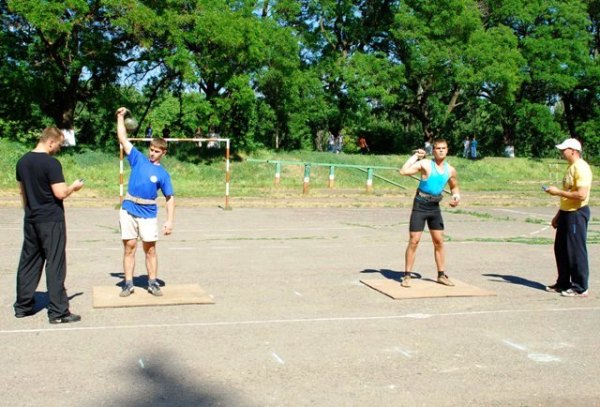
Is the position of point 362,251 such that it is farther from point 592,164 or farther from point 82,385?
point 592,164

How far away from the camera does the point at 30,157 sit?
25.8 ft

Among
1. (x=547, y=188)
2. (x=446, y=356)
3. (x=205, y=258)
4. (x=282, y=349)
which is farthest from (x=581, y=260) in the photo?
(x=205, y=258)

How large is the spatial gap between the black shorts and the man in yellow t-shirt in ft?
4.71

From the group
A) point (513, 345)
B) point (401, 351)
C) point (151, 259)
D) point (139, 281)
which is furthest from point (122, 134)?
point (513, 345)

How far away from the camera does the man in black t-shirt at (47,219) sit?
25.6ft

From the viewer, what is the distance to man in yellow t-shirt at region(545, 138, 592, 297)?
9.86 meters

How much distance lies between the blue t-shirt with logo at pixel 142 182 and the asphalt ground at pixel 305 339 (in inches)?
46.3

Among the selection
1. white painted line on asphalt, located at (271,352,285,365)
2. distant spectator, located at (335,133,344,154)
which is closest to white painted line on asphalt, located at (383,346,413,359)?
white painted line on asphalt, located at (271,352,285,365)

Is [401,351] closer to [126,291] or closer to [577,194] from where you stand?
[126,291]

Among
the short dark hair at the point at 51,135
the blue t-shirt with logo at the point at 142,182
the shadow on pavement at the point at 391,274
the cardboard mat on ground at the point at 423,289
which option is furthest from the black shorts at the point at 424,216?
the short dark hair at the point at 51,135

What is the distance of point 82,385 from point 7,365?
0.87 meters

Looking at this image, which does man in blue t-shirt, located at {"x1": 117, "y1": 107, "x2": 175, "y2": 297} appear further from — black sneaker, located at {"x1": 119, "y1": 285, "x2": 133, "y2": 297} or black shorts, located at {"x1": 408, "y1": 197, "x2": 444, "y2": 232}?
black shorts, located at {"x1": 408, "y1": 197, "x2": 444, "y2": 232}

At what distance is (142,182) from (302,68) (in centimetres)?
4089

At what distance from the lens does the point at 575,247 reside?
32.8 ft
